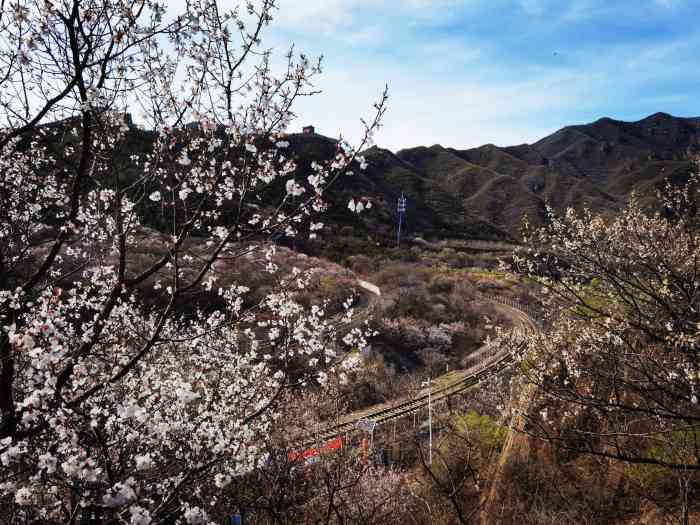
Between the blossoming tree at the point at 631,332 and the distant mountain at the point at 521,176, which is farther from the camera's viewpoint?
the distant mountain at the point at 521,176

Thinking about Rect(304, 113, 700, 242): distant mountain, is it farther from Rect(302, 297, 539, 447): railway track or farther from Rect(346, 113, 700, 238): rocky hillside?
Rect(302, 297, 539, 447): railway track

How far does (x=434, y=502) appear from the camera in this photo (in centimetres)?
1112

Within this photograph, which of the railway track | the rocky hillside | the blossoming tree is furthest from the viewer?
the rocky hillside

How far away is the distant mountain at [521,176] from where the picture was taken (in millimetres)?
76938

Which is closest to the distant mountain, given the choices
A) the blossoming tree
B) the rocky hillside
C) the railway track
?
the rocky hillside

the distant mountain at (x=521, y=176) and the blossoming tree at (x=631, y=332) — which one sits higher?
the distant mountain at (x=521, y=176)

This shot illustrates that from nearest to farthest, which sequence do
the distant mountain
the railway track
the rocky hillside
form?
the railway track
the distant mountain
the rocky hillside

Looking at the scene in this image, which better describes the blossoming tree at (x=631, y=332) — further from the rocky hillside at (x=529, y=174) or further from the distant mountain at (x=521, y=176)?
the rocky hillside at (x=529, y=174)

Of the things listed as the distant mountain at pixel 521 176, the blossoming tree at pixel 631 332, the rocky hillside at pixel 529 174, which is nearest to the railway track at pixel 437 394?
the blossoming tree at pixel 631 332

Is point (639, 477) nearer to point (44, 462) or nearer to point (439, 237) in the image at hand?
point (44, 462)

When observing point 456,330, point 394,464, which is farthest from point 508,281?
point 394,464

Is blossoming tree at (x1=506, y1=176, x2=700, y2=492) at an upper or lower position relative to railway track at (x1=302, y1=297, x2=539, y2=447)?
upper

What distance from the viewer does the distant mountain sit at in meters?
76.9

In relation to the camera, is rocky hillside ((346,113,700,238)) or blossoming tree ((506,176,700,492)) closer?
blossoming tree ((506,176,700,492))
